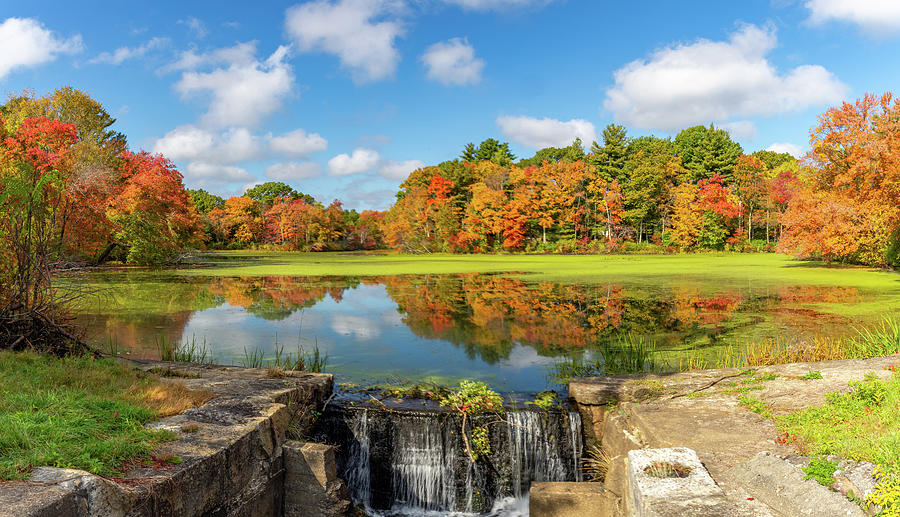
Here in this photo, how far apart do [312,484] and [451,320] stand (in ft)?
22.4

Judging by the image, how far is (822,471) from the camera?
3105 mm

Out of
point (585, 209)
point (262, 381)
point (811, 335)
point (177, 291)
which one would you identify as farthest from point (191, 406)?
point (585, 209)

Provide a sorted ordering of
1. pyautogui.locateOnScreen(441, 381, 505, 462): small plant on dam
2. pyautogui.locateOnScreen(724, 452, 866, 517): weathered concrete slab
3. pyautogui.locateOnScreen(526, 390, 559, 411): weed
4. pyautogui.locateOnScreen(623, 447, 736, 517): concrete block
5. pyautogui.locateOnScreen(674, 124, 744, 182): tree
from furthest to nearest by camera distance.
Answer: pyautogui.locateOnScreen(674, 124, 744, 182): tree, pyautogui.locateOnScreen(526, 390, 559, 411): weed, pyautogui.locateOnScreen(441, 381, 505, 462): small plant on dam, pyautogui.locateOnScreen(623, 447, 736, 517): concrete block, pyautogui.locateOnScreen(724, 452, 866, 517): weathered concrete slab

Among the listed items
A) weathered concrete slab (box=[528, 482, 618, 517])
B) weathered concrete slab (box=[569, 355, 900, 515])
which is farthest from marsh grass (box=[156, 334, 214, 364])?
weathered concrete slab (box=[569, 355, 900, 515])

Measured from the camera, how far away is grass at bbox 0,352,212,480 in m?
3.14

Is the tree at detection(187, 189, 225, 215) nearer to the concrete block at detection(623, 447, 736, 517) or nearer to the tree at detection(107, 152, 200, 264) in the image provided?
the tree at detection(107, 152, 200, 264)

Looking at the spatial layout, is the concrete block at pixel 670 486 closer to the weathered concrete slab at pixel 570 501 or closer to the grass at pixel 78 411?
the weathered concrete slab at pixel 570 501

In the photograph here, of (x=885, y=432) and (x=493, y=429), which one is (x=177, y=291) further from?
(x=885, y=432)

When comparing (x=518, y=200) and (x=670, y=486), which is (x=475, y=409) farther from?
(x=518, y=200)

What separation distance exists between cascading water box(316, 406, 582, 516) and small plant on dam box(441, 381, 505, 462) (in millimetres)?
98

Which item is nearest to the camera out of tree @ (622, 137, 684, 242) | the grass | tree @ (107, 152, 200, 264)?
the grass

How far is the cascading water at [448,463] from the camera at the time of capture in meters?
5.41

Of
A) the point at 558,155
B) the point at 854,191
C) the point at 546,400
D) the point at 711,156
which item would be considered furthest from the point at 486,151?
the point at 546,400

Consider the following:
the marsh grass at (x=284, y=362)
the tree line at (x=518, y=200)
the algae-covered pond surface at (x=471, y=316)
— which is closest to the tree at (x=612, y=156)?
the tree line at (x=518, y=200)
